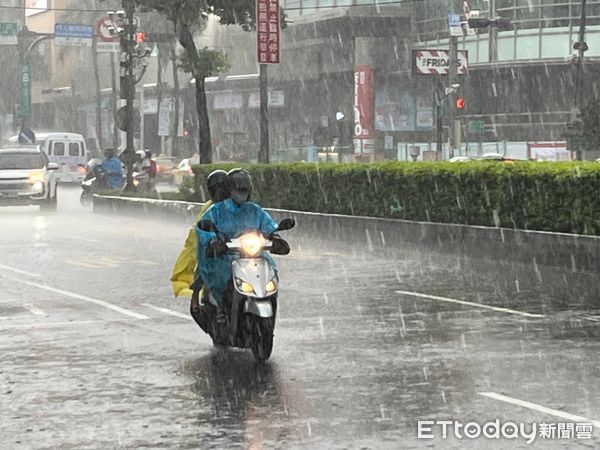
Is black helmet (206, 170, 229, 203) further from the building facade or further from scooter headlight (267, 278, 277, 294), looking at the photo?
the building facade

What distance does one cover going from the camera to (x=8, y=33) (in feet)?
225

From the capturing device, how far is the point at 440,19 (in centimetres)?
6862

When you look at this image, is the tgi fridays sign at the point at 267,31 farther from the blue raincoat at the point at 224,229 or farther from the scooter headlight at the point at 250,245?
the scooter headlight at the point at 250,245

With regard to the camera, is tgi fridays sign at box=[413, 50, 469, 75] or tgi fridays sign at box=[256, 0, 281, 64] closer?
tgi fridays sign at box=[256, 0, 281, 64]

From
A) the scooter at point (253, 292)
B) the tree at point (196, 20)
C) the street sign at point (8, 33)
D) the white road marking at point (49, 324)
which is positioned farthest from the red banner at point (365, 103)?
the scooter at point (253, 292)

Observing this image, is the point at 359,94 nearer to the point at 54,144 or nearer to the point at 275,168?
the point at 54,144

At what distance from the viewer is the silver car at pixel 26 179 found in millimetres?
38188

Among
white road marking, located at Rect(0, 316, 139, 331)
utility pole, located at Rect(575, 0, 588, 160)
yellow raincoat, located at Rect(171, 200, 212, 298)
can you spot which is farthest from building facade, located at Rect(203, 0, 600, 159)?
yellow raincoat, located at Rect(171, 200, 212, 298)

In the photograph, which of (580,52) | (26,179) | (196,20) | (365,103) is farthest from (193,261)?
(365,103)

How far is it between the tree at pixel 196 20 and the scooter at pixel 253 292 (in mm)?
26747

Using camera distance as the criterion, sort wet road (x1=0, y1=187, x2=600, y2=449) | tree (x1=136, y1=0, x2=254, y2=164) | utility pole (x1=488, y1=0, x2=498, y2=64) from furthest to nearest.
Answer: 1. utility pole (x1=488, y1=0, x2=498, y2=64)
2. tree (x1=136, y1=0, x2=254, y2=164)
3. wet road (x1=0, y1=187, x2=600, y2=449)

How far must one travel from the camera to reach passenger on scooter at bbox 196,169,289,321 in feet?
36.9

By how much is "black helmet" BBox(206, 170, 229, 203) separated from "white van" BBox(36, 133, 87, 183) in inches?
2013

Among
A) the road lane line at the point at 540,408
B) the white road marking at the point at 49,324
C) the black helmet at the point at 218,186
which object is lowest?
the white road marking at the point at 49,324
